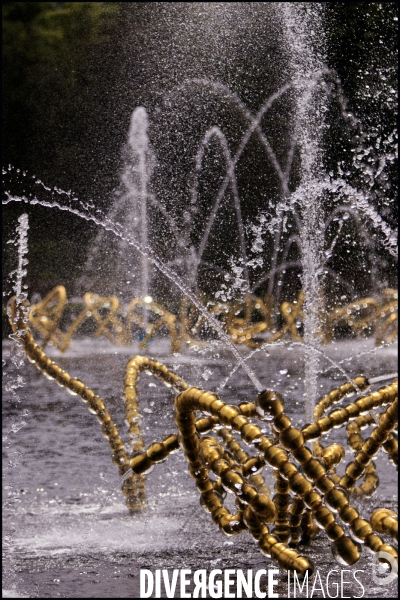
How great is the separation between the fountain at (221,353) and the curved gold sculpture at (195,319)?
0.04 m

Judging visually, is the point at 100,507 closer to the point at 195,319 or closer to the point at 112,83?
the point at 112,83

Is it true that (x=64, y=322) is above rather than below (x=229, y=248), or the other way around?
below

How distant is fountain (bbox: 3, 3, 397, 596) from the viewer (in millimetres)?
2402

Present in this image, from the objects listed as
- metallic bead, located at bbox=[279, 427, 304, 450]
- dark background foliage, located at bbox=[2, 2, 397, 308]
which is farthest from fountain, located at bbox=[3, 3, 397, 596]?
dark background foliage, located at bbox=[2, 2, 397, 308]

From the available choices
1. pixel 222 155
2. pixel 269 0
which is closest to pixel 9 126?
pixel 222 155

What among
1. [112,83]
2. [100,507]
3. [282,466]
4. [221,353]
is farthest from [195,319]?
[282,466]

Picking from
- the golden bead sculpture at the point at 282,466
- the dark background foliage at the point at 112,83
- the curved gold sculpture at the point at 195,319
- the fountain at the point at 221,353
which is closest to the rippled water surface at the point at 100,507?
the fountain at the point at 221,353

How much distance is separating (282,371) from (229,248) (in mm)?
3513

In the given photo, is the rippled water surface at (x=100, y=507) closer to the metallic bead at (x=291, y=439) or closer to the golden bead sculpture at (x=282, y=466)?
the golden bead sculpture at (x=282, y=466)

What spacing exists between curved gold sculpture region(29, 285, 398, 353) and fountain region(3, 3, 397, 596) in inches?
1.5

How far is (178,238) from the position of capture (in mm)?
10609

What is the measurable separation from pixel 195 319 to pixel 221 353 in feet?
1.91

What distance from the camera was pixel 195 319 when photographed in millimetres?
10344

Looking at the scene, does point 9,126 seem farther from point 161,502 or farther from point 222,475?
point 222,475
